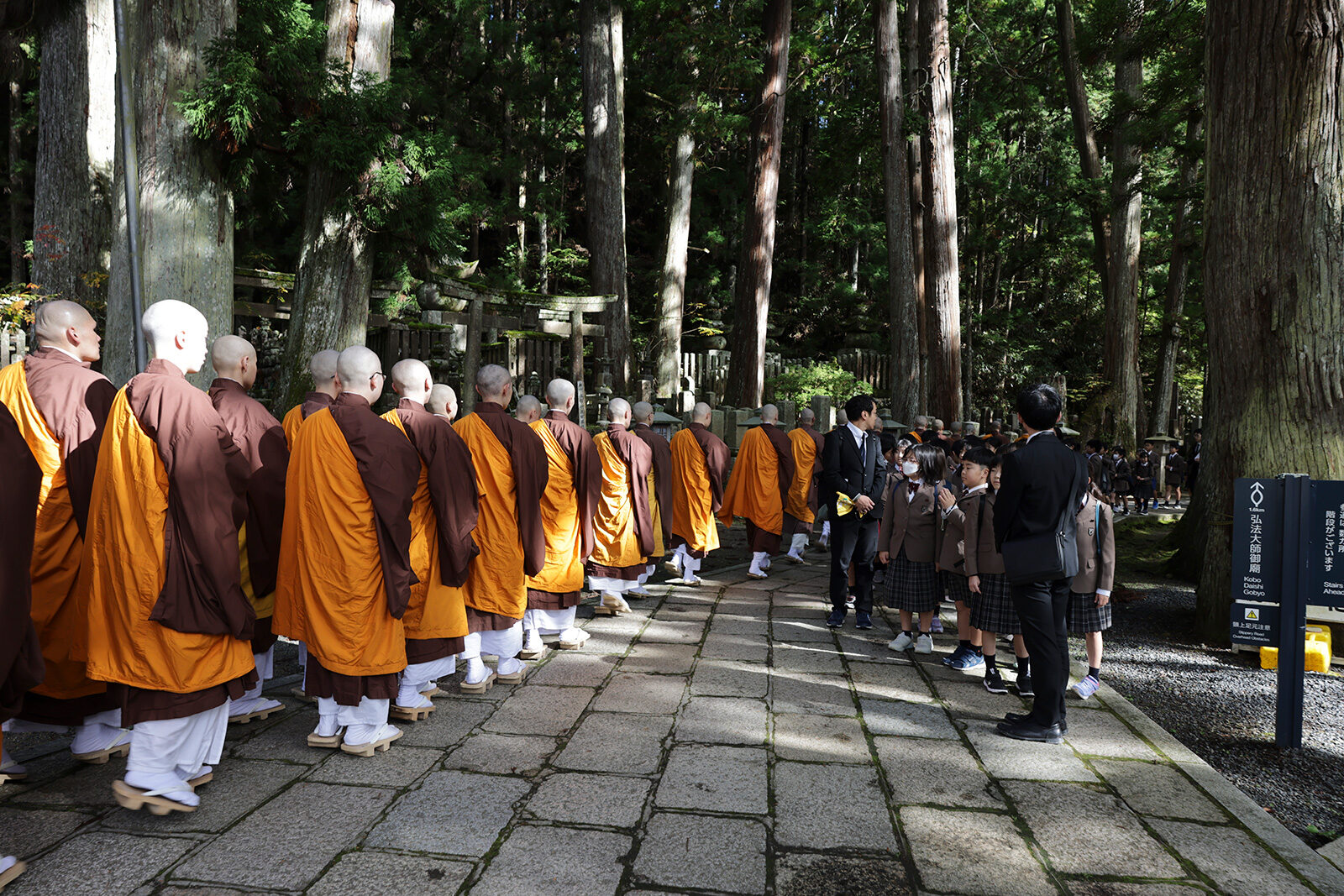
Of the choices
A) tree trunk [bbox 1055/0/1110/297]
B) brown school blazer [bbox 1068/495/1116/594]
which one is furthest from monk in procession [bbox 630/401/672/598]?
tree trunk [bbox 1055/0/1110/297]

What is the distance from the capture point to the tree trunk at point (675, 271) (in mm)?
15984

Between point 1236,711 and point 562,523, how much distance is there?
13.7ft

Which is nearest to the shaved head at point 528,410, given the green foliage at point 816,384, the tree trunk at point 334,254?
the tree trunk at point 334,254

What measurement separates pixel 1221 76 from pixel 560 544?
6.08 metres

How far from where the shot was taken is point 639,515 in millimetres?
6453

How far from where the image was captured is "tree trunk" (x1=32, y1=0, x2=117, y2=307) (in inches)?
376

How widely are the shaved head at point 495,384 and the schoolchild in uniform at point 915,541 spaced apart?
268 cm

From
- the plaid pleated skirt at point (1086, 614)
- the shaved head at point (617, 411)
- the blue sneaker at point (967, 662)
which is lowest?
the blue sneaker at point (967, 662)

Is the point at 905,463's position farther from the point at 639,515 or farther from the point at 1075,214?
the point at 1075,214

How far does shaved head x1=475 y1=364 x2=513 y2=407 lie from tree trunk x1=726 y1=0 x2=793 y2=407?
9.85 m

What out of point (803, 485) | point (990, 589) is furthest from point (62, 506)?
point (803, 485)

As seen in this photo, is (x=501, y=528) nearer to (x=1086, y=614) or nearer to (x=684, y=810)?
(x=684, y=810)

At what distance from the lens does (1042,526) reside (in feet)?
12.4

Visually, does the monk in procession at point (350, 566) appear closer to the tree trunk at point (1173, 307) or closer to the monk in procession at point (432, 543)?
the monk in procession at point (432, 543)
